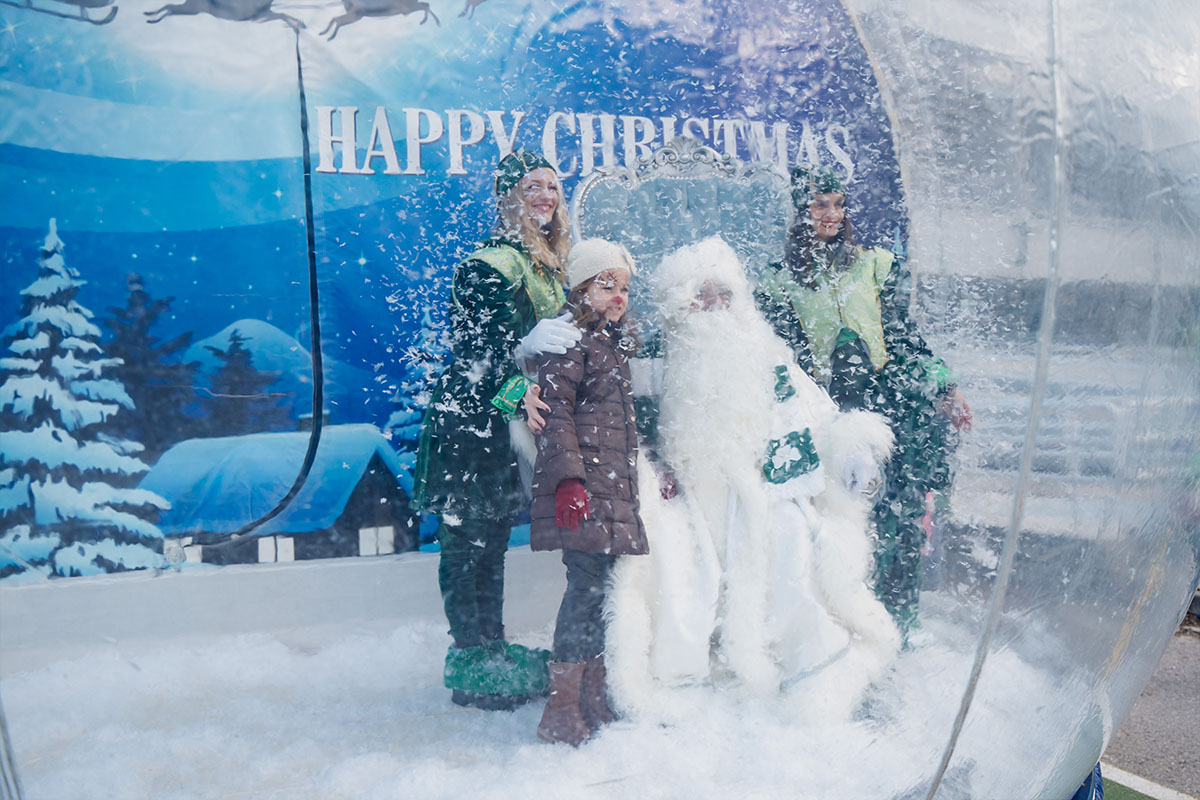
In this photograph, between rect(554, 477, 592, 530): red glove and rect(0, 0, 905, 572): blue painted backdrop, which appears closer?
rect(0, 0, 905, 572): blue painted backdrop

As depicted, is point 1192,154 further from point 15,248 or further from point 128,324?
point 15,248

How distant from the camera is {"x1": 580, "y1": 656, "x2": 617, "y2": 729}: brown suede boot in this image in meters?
1.20

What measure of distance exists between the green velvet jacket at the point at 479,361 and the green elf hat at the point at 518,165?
0.08 meters

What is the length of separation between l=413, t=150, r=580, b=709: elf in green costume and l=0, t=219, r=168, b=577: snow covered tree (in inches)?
14.2

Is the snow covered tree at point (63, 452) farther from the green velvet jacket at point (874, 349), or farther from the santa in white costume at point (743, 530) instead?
the green velvet jacket at point (874, 349)

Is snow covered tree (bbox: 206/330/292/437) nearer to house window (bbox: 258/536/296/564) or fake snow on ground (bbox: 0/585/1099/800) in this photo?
house window (bbox: 258/536/296/564)

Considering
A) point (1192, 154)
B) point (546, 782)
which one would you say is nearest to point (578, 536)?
point (546, 782)

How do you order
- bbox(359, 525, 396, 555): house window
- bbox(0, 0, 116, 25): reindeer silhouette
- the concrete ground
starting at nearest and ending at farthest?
bbox(0, 0, 116, 25): reindeer silhouette, bbox(359, 525, 396, 555): house window, the concrete ground

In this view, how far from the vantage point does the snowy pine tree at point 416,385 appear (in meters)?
1.20

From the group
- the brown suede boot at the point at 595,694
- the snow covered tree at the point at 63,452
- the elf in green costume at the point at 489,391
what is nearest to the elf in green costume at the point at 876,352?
the elf in green costume at the point at 489,391

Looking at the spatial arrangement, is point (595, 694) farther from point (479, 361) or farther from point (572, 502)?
point (479, 361)

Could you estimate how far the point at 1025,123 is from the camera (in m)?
1.25

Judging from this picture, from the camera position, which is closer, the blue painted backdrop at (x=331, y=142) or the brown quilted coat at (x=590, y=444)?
the blue painted backdrop at (x=331, y=142)

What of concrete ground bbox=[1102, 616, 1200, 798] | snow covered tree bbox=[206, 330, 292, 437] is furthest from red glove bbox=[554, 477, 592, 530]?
concrete ground bbox=[1102, 616, 1200, 798]
